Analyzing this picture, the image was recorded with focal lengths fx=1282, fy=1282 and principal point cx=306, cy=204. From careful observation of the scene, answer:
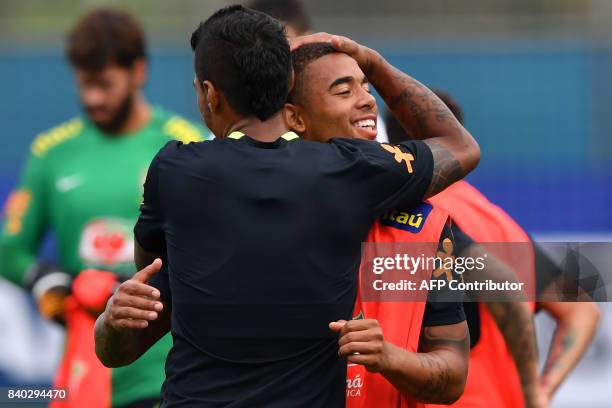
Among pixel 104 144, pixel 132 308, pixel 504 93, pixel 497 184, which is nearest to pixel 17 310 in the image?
pixel 104 144

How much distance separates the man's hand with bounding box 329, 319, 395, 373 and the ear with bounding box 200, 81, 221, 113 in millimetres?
632

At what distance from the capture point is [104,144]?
643cm

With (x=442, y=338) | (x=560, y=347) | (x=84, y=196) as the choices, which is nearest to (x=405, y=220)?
(x=442, y=338)

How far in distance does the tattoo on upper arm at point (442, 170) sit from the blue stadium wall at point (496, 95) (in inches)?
348

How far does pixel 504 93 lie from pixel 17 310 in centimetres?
629

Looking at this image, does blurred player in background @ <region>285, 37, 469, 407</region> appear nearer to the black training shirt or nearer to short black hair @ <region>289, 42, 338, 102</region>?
short black hair @ <region>289, 42, 338, 102</region>

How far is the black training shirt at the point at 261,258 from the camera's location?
10.1ft

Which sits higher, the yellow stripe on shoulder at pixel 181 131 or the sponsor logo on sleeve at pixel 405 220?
the yellow stripe on shoulder at pixel 181 131

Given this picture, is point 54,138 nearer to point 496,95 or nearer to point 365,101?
point 365,101

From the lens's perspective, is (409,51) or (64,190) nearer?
(64,190)

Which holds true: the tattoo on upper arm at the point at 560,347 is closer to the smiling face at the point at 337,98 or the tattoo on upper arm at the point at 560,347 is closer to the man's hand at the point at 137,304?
the smiling face at the point at 337,98

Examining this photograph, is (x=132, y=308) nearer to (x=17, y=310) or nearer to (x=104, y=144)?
(x=104, y=144)

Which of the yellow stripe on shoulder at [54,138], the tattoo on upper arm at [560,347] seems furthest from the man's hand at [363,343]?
the yellow stripe on shoulder at [54,138]

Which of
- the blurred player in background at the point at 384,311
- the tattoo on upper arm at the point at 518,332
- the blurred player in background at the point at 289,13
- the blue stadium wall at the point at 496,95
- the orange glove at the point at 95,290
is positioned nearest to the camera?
the blurred player in background at the point at 384,311
